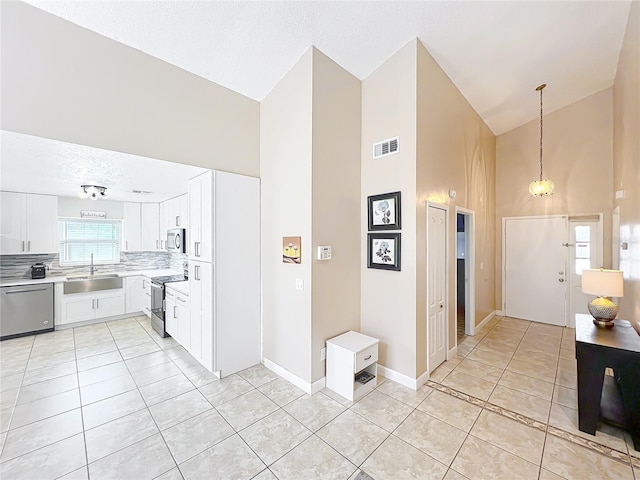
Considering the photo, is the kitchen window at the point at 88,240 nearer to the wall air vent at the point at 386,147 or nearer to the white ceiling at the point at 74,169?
the white ceiling at the point at 74,169

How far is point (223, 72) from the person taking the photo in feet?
9.93

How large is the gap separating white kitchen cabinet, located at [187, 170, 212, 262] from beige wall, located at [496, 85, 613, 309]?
531cm

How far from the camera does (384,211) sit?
3.13 metres

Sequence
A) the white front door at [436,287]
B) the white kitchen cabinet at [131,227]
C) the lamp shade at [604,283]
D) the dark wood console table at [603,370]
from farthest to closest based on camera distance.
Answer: the white kitchen cabinet at [131,227], the white front door at [436,287], the lamp shade at [604,283], the dark wood console table at [603,370]

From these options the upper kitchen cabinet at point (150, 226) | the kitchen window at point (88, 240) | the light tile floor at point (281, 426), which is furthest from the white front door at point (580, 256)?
the kitchen window at point (88, 240)

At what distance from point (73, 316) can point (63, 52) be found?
448cm

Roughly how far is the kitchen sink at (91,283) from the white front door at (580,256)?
29.3 feet

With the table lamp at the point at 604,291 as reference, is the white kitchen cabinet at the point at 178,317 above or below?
below

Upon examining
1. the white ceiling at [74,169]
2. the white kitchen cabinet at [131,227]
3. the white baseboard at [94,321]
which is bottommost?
the white baseboard at [94,321]

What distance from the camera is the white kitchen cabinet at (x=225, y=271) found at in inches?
121

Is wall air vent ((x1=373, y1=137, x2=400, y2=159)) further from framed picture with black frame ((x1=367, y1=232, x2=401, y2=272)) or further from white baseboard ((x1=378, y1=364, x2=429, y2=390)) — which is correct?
white baseboard ((x1=378, y1=364, x2=429, y2=390))

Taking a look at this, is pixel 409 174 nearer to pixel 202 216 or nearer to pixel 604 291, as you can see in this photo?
pixel 604 291

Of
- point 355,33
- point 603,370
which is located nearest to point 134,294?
point 355,33

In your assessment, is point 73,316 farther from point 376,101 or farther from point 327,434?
point 376,101
